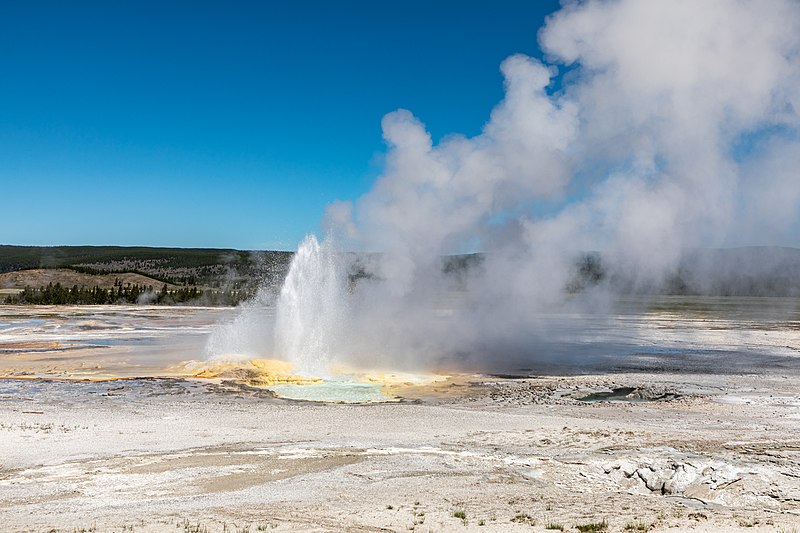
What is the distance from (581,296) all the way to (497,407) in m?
59.4

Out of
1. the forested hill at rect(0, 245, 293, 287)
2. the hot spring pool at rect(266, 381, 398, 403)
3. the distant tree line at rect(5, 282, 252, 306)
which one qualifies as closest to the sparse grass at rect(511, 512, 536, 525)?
the hot spring pool at rect(266, 381, 398, 403)

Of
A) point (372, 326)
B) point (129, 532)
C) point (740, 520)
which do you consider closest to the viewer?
point (129, 532)

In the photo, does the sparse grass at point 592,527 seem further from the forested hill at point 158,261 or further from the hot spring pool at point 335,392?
the forested hill at point 158,261

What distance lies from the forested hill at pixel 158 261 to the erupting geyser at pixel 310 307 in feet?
295

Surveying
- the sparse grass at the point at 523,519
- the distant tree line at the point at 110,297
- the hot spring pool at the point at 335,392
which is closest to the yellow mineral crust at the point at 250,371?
the hot spring pool at the point at 335,392

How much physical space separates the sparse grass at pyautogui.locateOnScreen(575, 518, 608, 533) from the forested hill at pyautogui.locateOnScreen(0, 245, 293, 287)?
10910 cm

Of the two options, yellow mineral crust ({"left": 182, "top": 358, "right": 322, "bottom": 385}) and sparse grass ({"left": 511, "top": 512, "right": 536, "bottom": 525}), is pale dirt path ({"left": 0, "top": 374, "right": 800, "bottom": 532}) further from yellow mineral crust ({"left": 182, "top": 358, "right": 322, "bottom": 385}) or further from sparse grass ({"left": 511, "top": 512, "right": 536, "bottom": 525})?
yellow mineral crust ({"left": 182, "top": 358, "right": 322, "bottom": 385})

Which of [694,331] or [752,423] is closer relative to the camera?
[752,423]

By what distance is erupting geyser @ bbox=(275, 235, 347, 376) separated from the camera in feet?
83.1

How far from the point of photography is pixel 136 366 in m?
24.8

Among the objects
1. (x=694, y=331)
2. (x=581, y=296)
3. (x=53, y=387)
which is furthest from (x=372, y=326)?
(x=581, y=296)

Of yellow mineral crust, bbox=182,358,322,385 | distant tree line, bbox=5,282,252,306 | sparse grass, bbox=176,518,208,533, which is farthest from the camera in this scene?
distant tree line, bbox=5,282,252,306

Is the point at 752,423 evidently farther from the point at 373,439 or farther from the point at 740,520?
the point at 373,439

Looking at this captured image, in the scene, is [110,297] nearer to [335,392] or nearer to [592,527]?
[335,392]
